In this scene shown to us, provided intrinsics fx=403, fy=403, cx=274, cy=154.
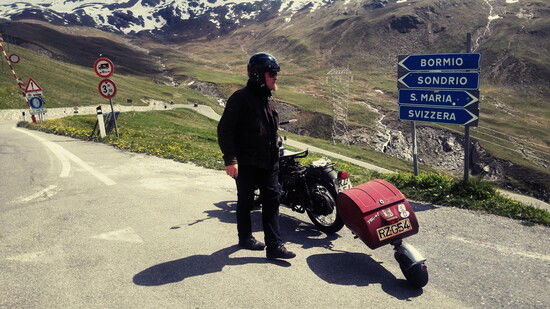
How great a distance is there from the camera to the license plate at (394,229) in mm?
5574

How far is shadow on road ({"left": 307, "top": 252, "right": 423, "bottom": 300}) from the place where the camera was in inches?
203

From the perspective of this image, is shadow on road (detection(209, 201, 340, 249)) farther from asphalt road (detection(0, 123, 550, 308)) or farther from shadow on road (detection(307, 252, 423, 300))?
shadow on road (detection(307, 252, 423, 300))

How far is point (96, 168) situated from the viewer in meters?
11.9

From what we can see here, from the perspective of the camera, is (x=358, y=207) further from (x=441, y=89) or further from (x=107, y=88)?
(x=107, y=88)

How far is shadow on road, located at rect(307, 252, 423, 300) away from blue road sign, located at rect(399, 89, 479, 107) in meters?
5.89

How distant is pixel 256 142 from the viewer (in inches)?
228

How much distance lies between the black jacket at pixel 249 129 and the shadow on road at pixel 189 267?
55.4 inches

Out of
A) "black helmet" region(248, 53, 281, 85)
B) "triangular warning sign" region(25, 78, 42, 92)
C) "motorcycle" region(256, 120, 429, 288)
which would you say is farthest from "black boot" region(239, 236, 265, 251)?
"triangular warning sign" region(25, 78, 42, 92)

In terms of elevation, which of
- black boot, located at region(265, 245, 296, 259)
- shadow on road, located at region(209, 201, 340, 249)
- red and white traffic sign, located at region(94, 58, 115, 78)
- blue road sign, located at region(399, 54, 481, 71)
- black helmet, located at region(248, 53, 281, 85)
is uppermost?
red and white traffic sign, located at region(94, 58, 115, 78)

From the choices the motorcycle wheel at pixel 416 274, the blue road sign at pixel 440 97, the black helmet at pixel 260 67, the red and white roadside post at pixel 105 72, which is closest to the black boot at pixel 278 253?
the motorcycle wheel at pixel 416 274

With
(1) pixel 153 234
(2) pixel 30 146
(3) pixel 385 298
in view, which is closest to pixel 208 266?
(1) pixel 153 234

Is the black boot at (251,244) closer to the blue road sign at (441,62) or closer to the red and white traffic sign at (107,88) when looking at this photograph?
the blue road sign at (441,62)

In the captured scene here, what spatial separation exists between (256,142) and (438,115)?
682cm

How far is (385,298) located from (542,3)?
216m
